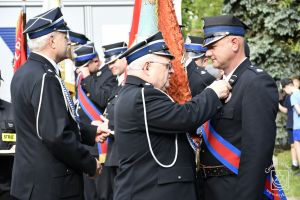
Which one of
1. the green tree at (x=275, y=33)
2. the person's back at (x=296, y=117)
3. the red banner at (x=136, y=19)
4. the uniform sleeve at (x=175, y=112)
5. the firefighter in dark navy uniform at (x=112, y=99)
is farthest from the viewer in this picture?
the green tree at (x=275, y=33)

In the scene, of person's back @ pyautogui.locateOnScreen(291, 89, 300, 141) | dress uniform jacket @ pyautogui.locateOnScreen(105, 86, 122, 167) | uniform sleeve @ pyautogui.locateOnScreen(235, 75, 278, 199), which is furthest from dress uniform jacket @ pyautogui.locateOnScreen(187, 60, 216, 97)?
person's back @ pyautogui.locateOnScreen(291, 89, 300, 141)

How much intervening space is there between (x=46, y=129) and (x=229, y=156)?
1357 mm

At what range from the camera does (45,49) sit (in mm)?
5332

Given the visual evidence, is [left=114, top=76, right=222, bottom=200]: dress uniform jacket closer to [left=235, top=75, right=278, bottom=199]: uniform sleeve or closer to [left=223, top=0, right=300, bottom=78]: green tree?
[left=235, top=75, right=278, bottom=199]: uniform sleeve

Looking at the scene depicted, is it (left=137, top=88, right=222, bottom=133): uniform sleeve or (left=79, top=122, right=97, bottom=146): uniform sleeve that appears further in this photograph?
(left=79, top=122, right=97, bottom=146): uniform sleeve

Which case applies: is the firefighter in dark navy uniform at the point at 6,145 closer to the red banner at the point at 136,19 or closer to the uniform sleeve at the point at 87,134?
the uniform sleeve at the point at 87,134

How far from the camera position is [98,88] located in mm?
8469

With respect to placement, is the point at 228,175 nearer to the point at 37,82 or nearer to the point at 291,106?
the point at 37,82

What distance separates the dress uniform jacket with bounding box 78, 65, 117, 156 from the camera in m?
8.41

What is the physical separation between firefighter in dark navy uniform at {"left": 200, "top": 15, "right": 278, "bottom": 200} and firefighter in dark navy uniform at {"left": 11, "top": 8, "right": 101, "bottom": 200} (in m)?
1.03

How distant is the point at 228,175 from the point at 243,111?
A: 1.53 ft

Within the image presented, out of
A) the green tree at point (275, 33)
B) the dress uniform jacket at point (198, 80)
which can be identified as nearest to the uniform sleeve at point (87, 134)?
the dress uniform jacket at point (198, 80)

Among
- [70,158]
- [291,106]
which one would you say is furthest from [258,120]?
[291,106]

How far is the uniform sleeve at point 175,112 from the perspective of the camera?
422 centimetres
